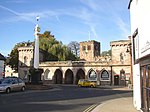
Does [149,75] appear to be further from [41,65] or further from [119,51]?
[41,65]

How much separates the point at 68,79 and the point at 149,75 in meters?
56.8

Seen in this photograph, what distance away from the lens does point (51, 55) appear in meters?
71.4

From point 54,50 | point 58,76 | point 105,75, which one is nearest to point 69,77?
point 58,76

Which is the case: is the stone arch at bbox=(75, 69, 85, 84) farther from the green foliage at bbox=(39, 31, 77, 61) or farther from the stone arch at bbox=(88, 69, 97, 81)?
the green foliage at bbox=(39, 31, 77, 61)

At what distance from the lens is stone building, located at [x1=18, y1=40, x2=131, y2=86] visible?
2242 inches

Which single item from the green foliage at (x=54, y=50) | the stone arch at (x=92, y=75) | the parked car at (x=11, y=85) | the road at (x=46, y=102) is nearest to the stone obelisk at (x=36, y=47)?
the parked car at (x=11, y=85)

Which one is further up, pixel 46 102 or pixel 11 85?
pixel 11 85

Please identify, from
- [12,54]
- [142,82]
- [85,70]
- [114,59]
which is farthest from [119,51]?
[142,82]

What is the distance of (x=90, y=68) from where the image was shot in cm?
5988

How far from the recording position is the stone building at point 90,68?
56.9 metres

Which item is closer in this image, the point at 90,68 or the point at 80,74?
the point at 90,68


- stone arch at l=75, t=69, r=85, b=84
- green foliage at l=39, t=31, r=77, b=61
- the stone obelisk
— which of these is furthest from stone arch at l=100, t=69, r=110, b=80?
the stone obelisk

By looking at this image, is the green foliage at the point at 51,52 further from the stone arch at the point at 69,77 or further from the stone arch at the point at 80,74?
the stone arch at the point at 80,74

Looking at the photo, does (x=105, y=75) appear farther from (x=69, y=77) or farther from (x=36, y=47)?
Answer: (x=36, y=47)
